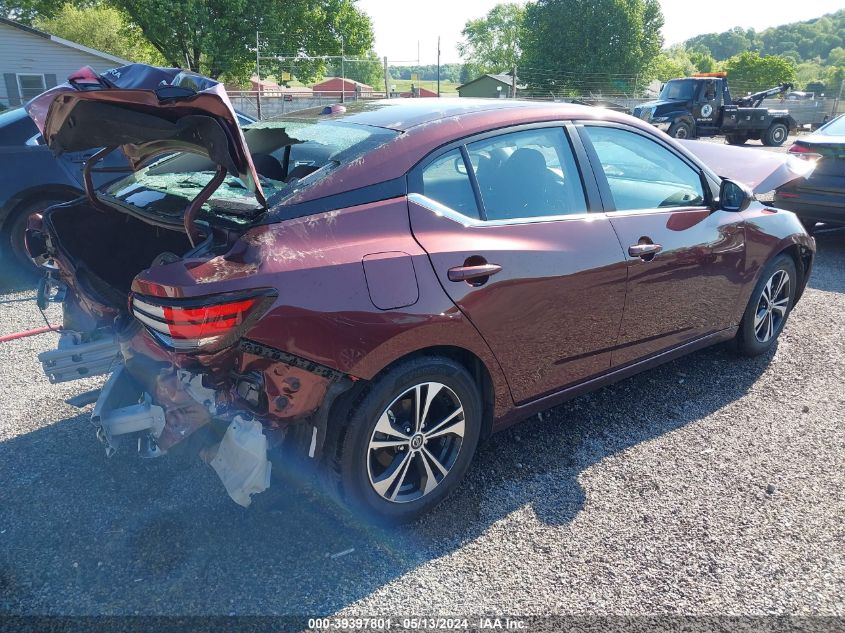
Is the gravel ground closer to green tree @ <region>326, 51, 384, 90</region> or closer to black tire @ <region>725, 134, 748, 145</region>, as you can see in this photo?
black tire @ <region>725, 134, 748, 145</region>

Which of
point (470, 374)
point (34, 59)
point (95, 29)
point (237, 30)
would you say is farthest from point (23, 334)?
point (95, 29)

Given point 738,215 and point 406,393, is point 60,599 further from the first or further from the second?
point 738,215

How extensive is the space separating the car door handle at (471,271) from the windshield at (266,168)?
1.99 ft

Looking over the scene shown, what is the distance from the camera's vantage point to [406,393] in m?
2.56

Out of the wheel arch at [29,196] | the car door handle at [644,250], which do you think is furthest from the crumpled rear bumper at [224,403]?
the wheel arch at [29,196]

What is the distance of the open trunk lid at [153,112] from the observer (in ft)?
7.03

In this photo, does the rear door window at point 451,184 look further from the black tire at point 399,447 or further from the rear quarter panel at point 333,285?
the black tire at point 399,447

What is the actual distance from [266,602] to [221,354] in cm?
93

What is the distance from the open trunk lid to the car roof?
0.78 meters

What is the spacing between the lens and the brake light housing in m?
2.10

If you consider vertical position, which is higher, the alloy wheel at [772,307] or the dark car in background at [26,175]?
the dark car in background at [26,175]

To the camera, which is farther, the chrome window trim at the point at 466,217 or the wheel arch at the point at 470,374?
the chrome window trim at the point at 466,217

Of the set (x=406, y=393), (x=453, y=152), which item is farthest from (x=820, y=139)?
(x=406, y=393)

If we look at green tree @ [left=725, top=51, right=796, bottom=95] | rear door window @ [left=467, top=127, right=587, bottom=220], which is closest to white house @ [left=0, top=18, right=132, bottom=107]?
rear door window @ [left=467, top=127, right=587, bottom=220]
